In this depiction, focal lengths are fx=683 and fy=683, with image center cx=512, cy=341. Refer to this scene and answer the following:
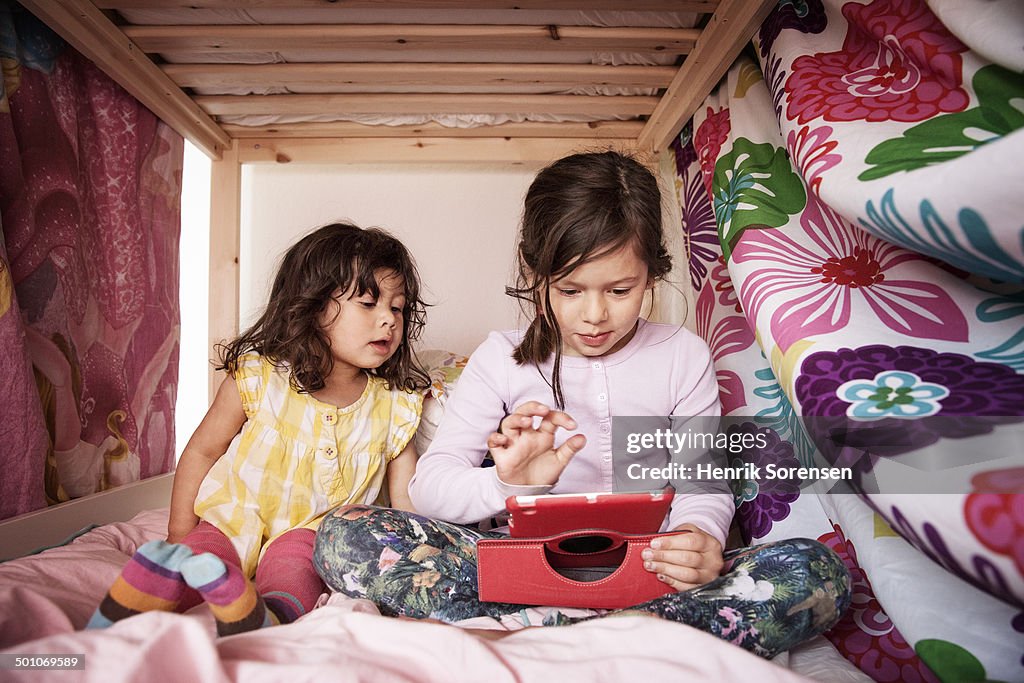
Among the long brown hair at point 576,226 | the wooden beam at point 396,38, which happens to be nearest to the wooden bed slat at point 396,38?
the wooden beam at point 396,38

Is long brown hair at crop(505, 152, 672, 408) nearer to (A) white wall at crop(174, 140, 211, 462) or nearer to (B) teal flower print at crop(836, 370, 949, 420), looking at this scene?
(B) teal flower print at crop(836, 370, 949, 420)

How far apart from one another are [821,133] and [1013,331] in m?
0.30

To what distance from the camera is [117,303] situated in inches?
52.0

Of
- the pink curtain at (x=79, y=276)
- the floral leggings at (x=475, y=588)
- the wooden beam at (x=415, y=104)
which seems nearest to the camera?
the floral leggings at (x=475, y=588)

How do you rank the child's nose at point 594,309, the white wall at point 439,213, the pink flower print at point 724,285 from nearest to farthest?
the child's nose at point 594,309 → the pink flower print at point 724,285 → the white wall at point 439,213

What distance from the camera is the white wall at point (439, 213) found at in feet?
5.65

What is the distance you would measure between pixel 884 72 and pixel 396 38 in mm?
791

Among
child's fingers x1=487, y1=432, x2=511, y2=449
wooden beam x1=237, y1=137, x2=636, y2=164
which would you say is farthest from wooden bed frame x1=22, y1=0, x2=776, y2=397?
child's fingers x1=487, y1=432, x2=511, y2=449

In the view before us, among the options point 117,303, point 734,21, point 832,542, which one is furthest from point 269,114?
point 832,542

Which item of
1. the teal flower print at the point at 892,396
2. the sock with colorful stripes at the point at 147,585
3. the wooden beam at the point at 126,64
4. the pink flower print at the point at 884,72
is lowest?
the sock with colorful stripes at the point at 147,585

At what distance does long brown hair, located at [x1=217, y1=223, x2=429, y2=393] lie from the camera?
1.13m

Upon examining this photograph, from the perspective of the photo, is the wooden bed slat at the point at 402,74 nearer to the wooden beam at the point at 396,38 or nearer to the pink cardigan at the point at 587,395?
the wooden beam at the point at 396,38

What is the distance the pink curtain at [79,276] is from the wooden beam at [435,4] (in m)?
0.21

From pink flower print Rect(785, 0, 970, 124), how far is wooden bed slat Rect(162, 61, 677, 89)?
1.62 feet
